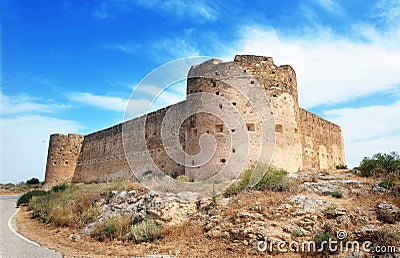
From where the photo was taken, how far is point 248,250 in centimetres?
720

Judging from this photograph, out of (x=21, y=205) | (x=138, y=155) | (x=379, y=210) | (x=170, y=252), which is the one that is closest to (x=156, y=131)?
(x=138, y=155)

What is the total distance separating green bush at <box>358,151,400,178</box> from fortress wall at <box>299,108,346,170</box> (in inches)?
213

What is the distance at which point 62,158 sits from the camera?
27203mm

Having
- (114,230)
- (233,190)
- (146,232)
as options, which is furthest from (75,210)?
(233,190)

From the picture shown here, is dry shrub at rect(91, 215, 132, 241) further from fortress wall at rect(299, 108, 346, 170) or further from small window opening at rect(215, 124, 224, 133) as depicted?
fortress wall at rect(299, 108, 346, 170)

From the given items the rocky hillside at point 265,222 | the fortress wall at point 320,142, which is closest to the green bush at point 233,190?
the rocky hillside at point 265,222

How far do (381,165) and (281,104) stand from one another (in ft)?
14.0

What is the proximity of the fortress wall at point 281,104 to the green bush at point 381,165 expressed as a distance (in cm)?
270

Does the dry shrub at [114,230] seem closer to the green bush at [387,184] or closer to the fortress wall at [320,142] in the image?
the green bush at [387,184]

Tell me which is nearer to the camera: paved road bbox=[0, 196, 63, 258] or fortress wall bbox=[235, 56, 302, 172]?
paved road bbox=[0, 196, 63, 258]

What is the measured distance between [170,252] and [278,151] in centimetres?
653

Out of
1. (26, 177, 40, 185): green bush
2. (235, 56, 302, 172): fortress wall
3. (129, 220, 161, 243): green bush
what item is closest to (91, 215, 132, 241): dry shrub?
(129, 220, 161, 243): green bush

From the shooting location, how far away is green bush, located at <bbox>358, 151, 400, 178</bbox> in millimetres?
10348

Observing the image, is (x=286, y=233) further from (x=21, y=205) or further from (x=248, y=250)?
(x=21, y=205)
